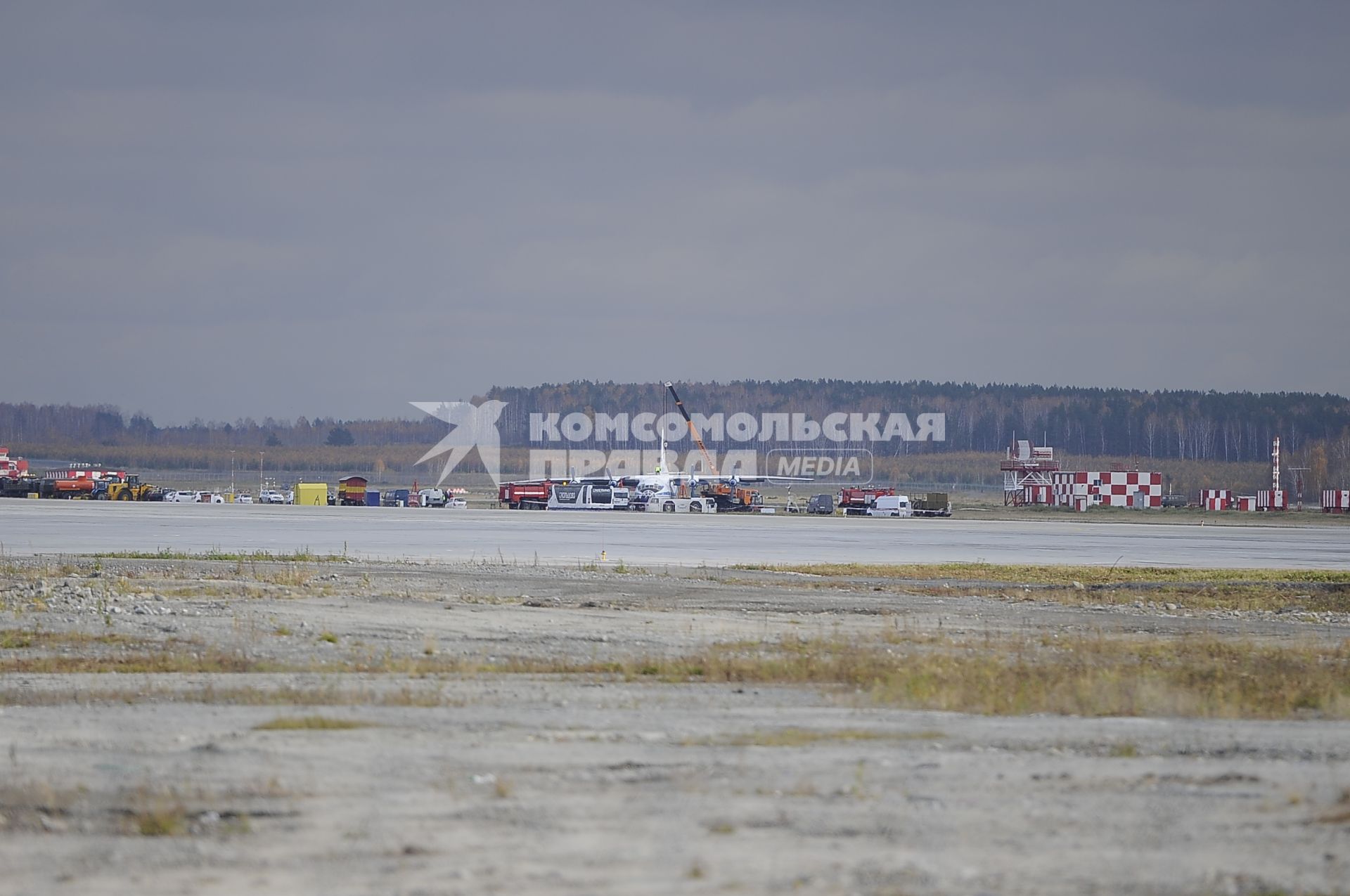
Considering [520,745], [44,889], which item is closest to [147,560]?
[520,745]

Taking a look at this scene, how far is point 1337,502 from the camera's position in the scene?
98000mm

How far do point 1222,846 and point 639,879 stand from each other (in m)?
3.12

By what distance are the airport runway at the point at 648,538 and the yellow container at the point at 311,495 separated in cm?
1974

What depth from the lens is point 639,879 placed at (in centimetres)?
626

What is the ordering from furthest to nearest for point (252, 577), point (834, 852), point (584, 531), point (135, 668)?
point (584, 531), point (252, 577), point (135, 668), point (834, 852)

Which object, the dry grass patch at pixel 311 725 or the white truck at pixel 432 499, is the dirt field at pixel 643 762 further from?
the white truck at pixel 432 499

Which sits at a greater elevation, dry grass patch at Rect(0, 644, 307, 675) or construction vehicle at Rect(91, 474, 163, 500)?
construction vehicle at Rect(91, 474, 163, 500)

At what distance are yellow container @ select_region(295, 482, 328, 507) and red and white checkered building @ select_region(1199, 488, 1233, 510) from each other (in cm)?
6355

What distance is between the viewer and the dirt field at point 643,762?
255 inches

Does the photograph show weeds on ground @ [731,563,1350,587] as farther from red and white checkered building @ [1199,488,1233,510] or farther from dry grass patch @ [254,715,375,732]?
red and white checkered building @ [1199,488,1233,510]

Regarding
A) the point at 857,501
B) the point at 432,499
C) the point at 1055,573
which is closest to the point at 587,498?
the point at 432,499

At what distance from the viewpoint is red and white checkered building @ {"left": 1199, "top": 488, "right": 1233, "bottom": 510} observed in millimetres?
96312

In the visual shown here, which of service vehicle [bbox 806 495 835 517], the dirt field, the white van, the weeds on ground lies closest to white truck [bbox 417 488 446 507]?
service vehicle [bbox 806 495 835 517]

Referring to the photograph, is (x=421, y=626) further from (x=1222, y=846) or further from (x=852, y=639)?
(x=1222, y=846)
